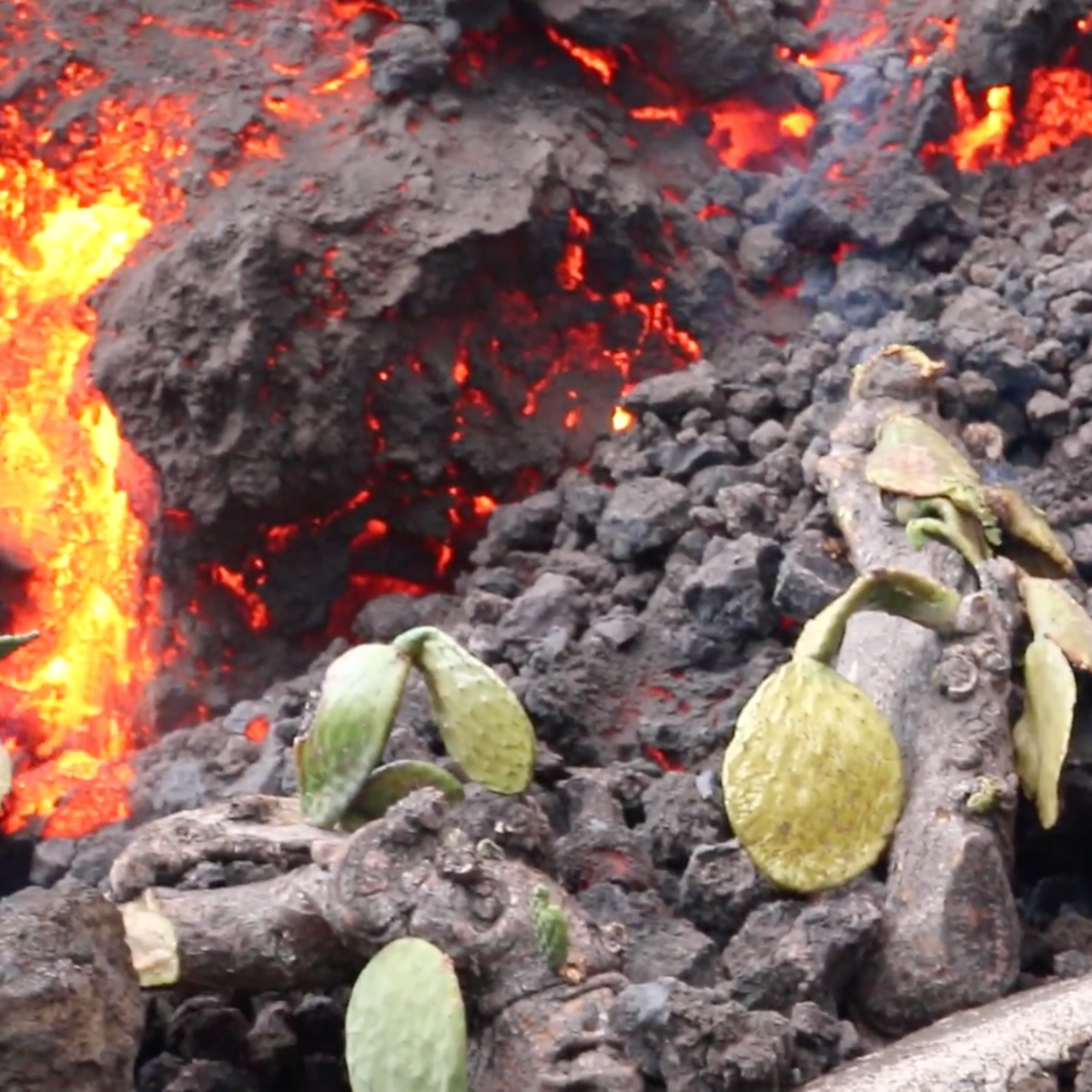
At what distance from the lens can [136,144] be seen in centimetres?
351

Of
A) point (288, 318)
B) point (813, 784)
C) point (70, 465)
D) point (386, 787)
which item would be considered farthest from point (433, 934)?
point (70, 465)

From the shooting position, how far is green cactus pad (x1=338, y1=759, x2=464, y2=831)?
2045 millimetres

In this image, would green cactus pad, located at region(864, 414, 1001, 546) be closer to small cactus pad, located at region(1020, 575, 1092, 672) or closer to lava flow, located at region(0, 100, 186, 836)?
small cactus pad, located at region(1020, 575, 1092, 672)

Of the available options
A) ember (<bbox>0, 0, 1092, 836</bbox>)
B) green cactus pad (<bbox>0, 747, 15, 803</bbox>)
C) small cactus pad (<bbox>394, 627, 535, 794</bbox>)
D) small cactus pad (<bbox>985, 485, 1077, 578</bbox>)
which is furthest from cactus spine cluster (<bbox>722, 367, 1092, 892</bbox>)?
ember (<bbox>0, 0, 1092, 836</bbox>)

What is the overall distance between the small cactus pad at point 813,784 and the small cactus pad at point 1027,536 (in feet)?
2.12

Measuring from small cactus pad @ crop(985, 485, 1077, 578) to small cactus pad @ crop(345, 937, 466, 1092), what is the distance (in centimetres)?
119

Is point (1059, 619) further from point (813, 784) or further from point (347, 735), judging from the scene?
point (347, 735)

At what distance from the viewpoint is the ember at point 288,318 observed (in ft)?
10.5

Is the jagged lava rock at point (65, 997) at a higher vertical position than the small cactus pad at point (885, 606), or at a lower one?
higher

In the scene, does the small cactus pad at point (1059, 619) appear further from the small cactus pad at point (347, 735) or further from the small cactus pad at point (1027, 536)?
the small cactus pad at point (347, 735)

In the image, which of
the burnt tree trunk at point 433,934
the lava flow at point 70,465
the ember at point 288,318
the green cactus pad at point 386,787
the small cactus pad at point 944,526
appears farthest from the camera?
the lava flow at point 70,465

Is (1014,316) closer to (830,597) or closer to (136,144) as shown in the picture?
(830,597)

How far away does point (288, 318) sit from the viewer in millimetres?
3180

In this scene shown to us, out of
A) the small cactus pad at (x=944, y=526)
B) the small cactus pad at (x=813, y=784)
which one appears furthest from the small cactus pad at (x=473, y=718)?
the small cactus pad at (x=944, y=526)
